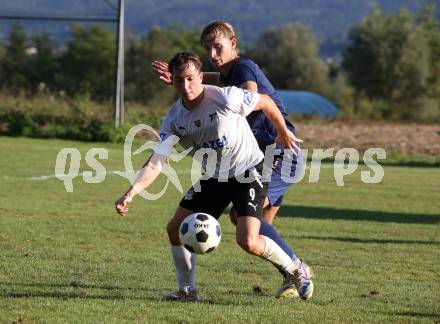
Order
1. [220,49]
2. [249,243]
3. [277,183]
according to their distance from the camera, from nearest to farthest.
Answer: [249,243] < [220,49] < [277,183]

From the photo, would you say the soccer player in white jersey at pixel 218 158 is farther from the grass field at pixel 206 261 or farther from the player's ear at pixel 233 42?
the player's ear at pixel 233 42

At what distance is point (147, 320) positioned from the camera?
6.71 meters

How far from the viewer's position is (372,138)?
35.4 metres

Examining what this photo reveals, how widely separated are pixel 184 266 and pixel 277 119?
1.31 metres

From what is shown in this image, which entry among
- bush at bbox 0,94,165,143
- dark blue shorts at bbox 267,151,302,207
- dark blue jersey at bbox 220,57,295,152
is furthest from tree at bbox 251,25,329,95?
dark blue jersey at bbox 220,57,295,152

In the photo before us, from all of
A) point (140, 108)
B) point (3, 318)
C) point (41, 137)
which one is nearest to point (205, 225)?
point (3, 318)

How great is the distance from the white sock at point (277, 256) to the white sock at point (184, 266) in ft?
1.80

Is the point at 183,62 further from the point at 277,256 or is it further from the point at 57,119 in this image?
the point at 57,119

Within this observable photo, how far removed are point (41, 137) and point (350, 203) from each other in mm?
15595

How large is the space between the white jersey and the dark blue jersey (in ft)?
1.48

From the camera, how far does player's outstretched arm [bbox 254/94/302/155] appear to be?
7.54 meters

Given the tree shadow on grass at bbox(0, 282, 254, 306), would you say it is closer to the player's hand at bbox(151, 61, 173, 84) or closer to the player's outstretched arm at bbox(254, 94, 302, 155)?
the player's outstretched arm at bbox(254, 94, 302, 155)

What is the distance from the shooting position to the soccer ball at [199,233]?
24.1 ft

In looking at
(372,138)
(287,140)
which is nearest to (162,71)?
(287,140)
